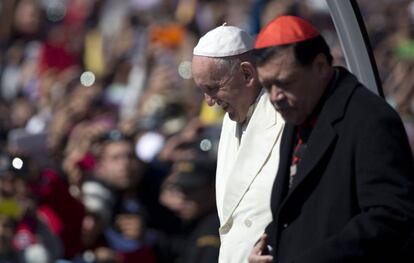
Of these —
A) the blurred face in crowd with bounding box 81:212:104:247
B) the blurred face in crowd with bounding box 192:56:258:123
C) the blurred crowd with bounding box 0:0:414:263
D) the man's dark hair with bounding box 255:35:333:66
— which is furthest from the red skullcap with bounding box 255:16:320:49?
the blurred face in crowd with bounding box 81:212:104:247

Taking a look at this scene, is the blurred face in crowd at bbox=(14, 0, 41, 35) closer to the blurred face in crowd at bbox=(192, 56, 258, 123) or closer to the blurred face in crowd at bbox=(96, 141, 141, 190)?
the blurred face in crowd at bbox=(96, 141, 141, 190)

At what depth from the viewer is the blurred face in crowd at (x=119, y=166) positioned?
933 cm

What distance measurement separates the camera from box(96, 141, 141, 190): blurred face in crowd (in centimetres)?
933

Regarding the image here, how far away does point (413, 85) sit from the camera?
10.2 meters

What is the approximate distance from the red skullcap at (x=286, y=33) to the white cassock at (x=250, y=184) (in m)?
0.57

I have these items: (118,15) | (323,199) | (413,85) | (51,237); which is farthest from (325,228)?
(118,15)

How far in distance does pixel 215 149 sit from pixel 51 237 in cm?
121

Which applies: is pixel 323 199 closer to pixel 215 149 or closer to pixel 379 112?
pixel 379 112

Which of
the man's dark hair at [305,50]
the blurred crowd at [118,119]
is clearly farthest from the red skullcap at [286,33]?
the blurred crowd at [118,119]

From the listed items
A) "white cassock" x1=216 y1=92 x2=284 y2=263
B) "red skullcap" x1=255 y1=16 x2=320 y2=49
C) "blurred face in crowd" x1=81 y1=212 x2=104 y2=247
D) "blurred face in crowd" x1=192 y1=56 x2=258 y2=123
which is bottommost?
"blurred face in crowd" x1=81 y1=212 x2=104 y2=247

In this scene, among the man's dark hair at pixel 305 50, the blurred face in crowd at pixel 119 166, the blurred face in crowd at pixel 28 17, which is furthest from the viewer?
the blurred face in crowd at pixel 28 17

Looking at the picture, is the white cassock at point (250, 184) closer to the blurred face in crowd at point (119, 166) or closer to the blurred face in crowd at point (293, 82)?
the blurred face in crowd at point (293, 82)

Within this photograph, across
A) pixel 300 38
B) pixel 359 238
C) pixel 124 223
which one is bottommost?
pixel 124 223

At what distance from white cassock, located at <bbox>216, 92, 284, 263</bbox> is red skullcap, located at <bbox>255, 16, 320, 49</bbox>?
57cm
